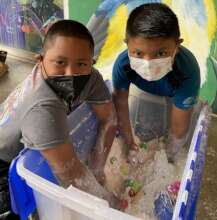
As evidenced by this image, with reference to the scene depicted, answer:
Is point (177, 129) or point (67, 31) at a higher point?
point (67, 31)

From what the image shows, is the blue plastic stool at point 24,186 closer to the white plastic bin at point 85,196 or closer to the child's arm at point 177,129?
the white plastic bin at point 85,196

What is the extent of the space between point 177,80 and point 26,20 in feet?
3.82

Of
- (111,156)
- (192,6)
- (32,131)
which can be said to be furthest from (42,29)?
(32,131)

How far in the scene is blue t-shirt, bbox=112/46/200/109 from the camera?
1083 mm

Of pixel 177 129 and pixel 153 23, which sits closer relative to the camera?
pixel 153 23

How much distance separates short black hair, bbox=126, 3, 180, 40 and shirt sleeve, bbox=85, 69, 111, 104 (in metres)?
0.15

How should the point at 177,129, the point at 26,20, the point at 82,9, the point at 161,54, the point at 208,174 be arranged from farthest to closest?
the point at 26,20, the point at 82,9, the point at 208,174, the point at 177,129, the point at 161,54

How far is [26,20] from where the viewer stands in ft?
6.50

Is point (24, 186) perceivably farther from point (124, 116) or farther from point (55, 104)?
point (124, 116)

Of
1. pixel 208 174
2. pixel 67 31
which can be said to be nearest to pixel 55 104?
pixel 67 31

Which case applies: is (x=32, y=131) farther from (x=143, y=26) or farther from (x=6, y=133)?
(x=143, y=26)

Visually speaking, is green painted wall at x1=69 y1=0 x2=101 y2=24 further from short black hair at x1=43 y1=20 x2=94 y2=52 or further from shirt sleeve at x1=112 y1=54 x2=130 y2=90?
short black hair at x1=43 y1=20 x2=94 y2=52

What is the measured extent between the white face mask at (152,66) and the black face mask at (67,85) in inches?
5.9

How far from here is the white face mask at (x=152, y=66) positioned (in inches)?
39.1
